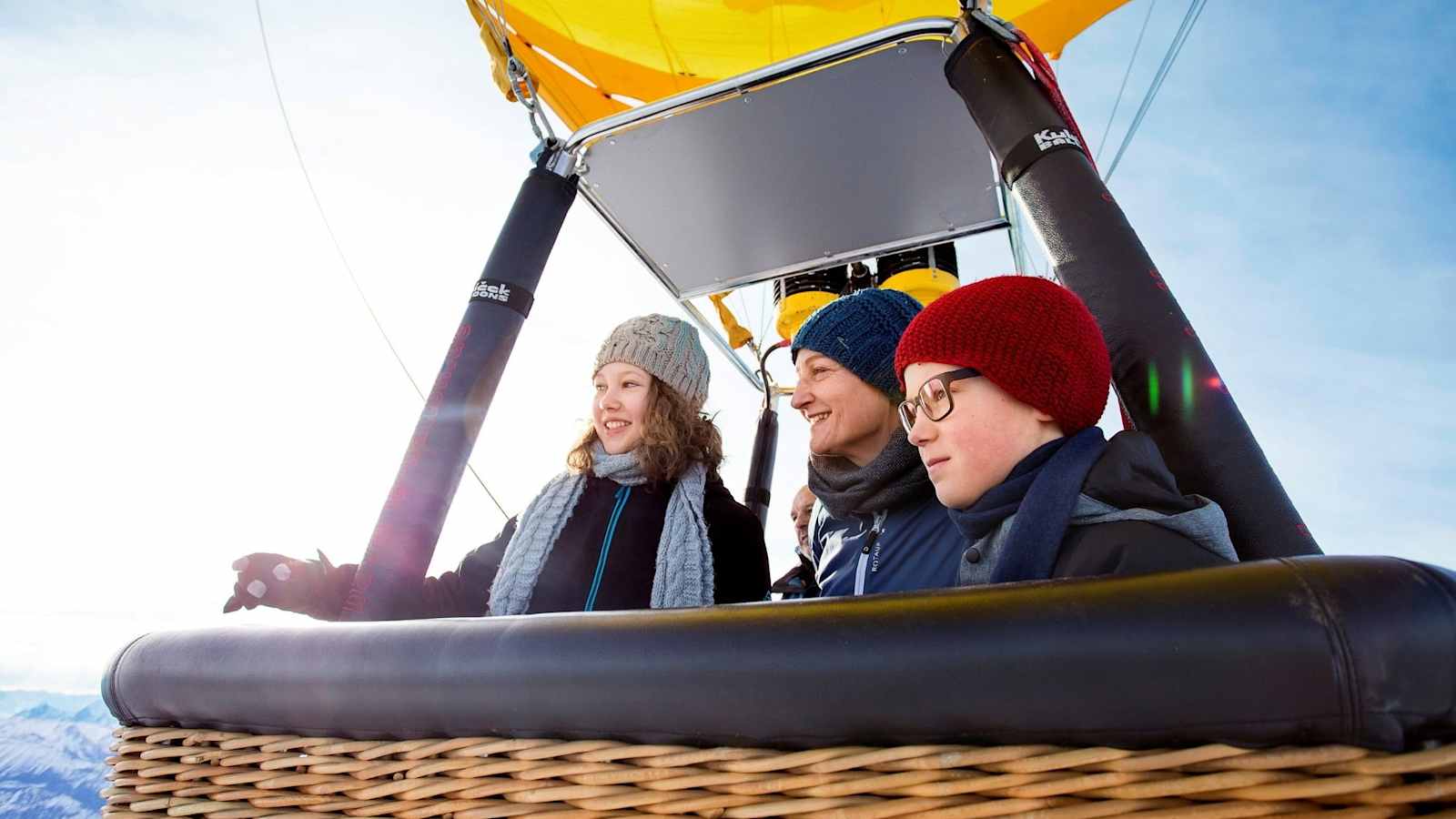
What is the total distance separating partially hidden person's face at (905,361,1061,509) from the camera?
2.45 ft

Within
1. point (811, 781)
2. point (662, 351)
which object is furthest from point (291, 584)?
point (811, 781)

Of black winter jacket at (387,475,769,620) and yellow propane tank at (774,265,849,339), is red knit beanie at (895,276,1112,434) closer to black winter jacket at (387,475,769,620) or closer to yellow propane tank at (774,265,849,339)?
black winter jacket at (387,475,769,620)

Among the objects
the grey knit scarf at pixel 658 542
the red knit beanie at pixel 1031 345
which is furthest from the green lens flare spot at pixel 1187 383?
the grey knit scarf at pixel 658 542

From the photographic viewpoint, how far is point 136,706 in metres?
0.55

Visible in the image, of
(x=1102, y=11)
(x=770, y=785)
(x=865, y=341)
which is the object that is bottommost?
(x=770, y=785)

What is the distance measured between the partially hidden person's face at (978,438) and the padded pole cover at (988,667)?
1.33 ft

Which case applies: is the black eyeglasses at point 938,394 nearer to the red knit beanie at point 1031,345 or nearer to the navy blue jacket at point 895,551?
the red knit beanie at point 1031,345

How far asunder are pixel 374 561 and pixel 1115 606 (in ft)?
3.78

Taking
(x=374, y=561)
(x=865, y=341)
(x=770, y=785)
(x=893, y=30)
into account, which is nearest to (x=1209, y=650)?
(x=770, y=785)

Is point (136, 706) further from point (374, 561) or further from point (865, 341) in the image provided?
point (865, 341)

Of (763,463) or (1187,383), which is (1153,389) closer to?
(1187,383)

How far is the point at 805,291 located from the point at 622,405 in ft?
3.88

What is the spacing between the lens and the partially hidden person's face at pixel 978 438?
75 cm

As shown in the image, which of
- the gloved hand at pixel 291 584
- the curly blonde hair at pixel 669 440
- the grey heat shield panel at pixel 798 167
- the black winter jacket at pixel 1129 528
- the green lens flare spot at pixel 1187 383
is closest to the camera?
the black winter jacket at pixel 1129 528
